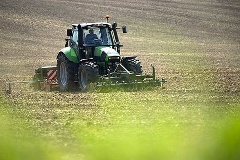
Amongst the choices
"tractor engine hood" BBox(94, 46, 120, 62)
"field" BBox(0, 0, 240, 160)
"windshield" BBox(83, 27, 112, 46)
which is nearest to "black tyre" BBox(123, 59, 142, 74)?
"tractor engine hood" BBox(94, 46, 120, 62)

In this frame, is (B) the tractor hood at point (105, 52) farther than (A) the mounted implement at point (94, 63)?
Yes

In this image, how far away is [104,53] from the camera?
54.9 feet

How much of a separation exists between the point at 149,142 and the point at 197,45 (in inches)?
1695

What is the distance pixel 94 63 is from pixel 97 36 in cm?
125

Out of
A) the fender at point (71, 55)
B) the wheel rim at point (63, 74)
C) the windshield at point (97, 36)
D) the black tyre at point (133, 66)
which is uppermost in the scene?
the windshield at point (97, 36)

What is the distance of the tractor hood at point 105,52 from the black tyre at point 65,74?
2.48 feet

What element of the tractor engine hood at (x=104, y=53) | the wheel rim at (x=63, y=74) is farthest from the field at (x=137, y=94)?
the tractor engine hood at (x=104, y=53)

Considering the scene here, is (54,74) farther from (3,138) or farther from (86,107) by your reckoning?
(3,138)

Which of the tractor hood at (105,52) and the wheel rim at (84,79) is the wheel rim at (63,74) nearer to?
the tractor hood at (105,52)

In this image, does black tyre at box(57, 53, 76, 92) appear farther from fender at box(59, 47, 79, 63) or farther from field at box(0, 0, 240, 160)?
field at box(0, 0, 240, 160)

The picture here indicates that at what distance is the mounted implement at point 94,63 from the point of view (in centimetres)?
1602

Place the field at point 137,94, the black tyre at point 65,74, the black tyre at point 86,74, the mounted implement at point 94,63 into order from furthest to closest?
the black tyre at point 65,74, the mounted implement at point 94,63, the black tyre at point 86,74, the field at point 137,94

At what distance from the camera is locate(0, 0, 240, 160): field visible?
1252mm

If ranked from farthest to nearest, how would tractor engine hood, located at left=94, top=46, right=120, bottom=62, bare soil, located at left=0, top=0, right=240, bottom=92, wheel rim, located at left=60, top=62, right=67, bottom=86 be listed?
1. bare soil, located at left=0, top=0, right=240, bottom=92
2. wheel rim, located at left=60, top=62, right=67, bottom=86
3. tractor engine hood, located at left=94, top=46, right=120, bottom=62
